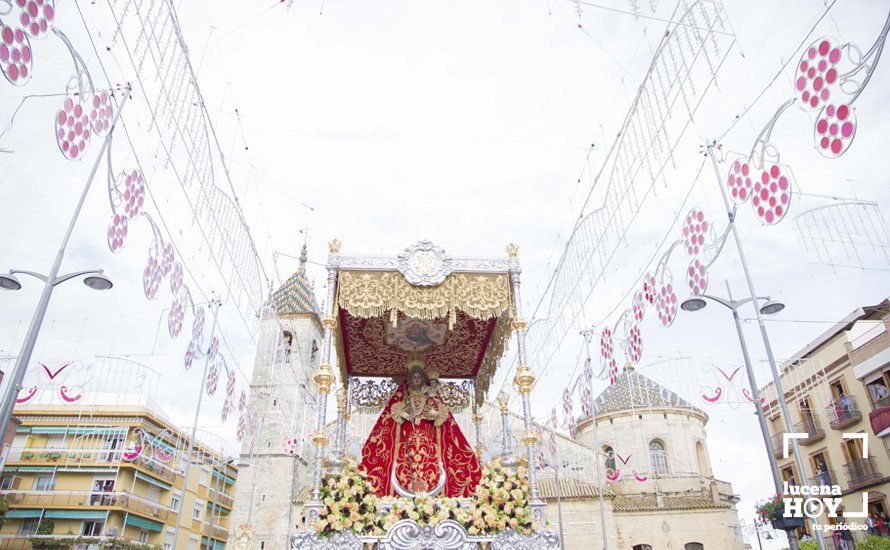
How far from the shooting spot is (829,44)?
16.6 feet

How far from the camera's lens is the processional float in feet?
21.7

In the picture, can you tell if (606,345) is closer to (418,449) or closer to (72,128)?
(418,449)

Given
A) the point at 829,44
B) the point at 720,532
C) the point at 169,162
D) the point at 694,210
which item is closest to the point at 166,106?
the point at 169,162

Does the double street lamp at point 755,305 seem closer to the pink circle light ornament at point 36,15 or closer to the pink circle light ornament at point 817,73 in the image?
the pink circle light ornament at point 817,73

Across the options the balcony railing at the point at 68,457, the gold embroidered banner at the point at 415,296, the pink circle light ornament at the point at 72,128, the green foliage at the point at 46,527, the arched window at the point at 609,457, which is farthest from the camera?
the arched window at the point at 609,457

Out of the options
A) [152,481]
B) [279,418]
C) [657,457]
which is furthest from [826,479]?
[152,481]

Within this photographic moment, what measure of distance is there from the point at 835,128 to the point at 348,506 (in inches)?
259

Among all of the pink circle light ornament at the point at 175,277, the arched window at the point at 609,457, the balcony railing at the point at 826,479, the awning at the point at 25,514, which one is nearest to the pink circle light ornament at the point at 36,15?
the pink circle light ornament at the point at 175,277

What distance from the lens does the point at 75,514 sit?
2522 cm

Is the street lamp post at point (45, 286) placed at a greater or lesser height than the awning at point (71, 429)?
lesser

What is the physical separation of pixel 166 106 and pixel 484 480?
232 inches

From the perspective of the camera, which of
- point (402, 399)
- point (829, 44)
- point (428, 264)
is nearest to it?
point (829, 44)

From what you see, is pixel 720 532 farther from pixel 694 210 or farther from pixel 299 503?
pixel 694 210

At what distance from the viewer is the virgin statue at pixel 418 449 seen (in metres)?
9.17
